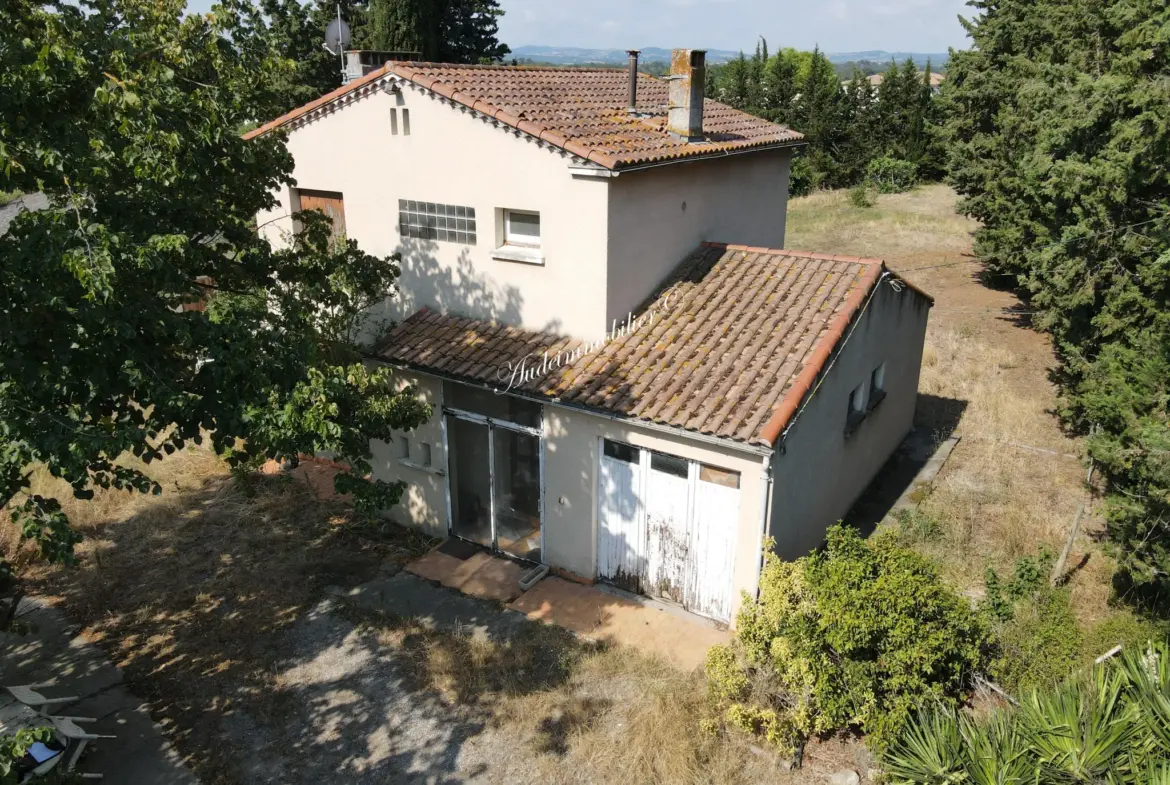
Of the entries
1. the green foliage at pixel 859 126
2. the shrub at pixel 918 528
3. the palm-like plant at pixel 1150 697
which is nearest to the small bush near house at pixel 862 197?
the green foliage at pixel 859 126

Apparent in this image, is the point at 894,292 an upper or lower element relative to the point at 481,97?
lower

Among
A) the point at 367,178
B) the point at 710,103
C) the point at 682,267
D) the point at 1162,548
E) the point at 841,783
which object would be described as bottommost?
the point at 841,783

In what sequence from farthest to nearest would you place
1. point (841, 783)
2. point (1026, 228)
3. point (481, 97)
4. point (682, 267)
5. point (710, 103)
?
point (1026, 228) → point (710, 103) → point (682, 267) → point (481, 97) → point (841, 783)

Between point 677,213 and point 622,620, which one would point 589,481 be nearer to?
point 622,620

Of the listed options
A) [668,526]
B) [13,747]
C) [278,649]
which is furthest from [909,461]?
[13,747]

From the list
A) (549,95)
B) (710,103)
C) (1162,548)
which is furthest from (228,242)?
(1162,548)

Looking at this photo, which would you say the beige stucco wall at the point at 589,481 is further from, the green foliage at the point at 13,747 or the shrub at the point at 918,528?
the green foliage at the point at 13,747

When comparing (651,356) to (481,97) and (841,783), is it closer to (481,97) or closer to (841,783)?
(481,97)

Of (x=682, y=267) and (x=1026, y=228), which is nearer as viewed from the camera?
(x=682, y=267)
